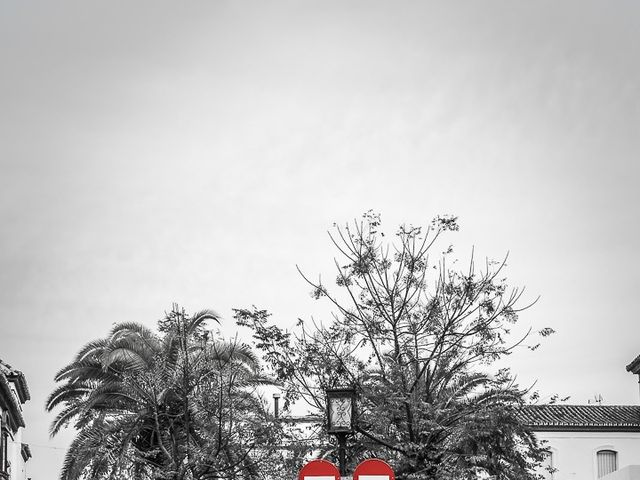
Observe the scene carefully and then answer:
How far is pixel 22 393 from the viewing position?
155ft

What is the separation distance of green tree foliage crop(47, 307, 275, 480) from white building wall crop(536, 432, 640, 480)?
29107 millimetres

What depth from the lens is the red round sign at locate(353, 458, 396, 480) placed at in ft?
36.8

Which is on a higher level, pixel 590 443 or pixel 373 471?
pixel 590 443

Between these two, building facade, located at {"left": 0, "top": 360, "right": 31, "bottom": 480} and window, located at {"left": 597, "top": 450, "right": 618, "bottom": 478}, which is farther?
window, located at {"left": 597, "top": 450, "right": 618, "bottom": 478}

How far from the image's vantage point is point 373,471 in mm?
11227

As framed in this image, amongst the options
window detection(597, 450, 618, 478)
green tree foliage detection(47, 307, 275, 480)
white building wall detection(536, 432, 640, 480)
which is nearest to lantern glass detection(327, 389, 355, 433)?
green tree foliage detection(47, 307, 275, 480)

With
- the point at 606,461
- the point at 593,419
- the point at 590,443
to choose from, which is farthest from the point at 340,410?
the point at 606,461

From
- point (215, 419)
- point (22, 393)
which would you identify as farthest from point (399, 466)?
point (22, 393)

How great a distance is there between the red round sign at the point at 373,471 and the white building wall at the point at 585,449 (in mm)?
42926

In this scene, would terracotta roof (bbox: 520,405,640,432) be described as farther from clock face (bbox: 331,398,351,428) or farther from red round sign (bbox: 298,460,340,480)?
red round sign (bbox: 298,460,340,480)

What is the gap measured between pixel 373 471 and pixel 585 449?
4401 centimetres

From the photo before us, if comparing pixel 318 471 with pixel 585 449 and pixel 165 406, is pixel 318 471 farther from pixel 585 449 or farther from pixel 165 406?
pixel 585 449

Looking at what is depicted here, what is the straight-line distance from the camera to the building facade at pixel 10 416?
117ft

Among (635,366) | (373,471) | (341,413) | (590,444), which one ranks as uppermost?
(635,366)
